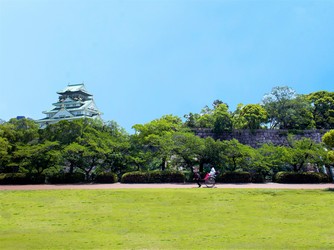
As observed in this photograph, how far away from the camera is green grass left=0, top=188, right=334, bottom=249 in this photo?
6820 mm

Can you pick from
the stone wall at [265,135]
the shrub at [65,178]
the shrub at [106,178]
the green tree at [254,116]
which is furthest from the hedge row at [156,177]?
the green tree at [254,116]

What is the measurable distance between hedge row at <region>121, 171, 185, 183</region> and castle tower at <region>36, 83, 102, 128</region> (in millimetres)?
29756

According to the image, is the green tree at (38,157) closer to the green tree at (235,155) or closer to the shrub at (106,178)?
the shrub at (106,178)

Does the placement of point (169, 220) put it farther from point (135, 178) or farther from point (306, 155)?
point (306, 155)

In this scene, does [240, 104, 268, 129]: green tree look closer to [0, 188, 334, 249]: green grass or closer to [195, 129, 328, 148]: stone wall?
[195, 129, 328, 148]: stone wall

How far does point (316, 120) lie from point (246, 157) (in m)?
20.8

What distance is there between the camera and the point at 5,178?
21.9m

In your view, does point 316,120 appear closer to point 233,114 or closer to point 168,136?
point 233,114

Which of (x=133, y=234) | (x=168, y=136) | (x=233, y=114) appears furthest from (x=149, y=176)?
(x=233, y=114)

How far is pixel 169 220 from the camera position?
9.09 metres

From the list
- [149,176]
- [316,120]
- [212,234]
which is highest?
[316,120]

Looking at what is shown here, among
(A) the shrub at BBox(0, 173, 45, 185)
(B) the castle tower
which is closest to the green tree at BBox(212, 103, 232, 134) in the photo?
(A) the shrub at BBox(0, 173, 45, 185)

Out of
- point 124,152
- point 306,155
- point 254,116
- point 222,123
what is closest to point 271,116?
point 254,116

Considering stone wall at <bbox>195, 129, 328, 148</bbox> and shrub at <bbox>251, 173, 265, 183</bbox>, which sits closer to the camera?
shrub at <bbox>251, 173, 265, 183</bbox>
